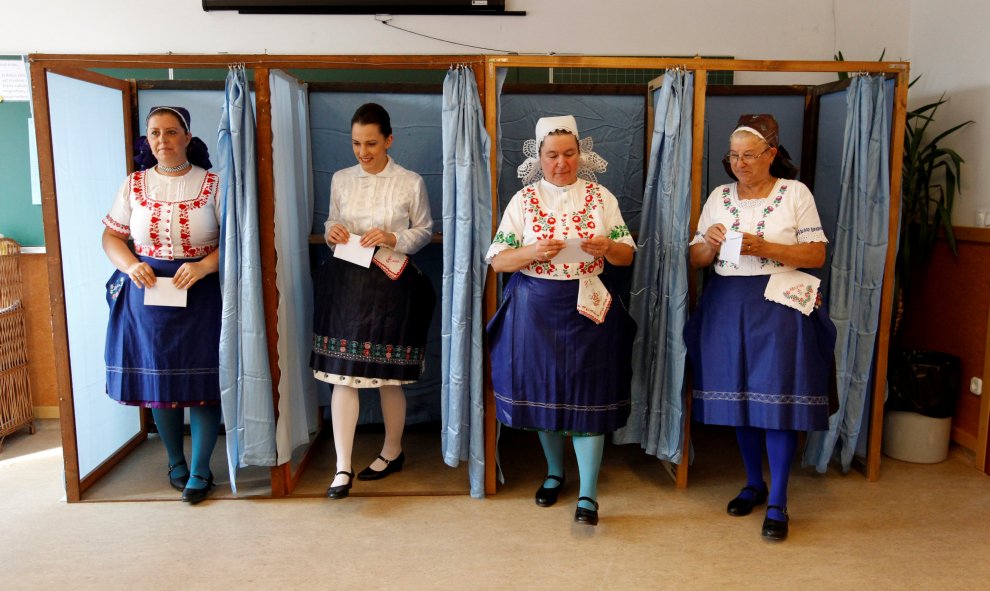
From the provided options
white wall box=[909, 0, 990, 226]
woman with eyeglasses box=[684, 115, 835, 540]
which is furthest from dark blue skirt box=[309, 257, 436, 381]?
white wall box=[909, 0, 990, 226]

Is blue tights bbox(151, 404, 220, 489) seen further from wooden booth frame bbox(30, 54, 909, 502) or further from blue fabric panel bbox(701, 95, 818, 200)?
blue fabric panel bbox(701, 95, 818, 200)

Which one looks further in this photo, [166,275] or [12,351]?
[12,351]

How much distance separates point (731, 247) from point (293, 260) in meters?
1.85

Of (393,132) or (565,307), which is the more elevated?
(393,132)

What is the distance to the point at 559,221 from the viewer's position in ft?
9.51

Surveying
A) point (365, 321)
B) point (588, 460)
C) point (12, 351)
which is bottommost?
point (588, 460)

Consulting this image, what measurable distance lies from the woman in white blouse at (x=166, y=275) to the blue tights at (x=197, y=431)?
4 cm

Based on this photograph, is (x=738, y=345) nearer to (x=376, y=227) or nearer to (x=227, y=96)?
(x=376, y=227)

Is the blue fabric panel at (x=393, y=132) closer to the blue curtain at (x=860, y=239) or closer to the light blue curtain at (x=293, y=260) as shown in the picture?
the light blue curtain at (x=293, y=260)

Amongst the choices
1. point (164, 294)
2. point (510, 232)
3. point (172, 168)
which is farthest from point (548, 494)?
point (172, 168)

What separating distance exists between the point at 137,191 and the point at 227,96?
56cm

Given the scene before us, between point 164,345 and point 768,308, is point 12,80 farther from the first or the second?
point 768,308

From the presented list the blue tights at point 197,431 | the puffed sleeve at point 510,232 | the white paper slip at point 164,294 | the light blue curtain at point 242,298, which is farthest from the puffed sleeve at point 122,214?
the puffed sleeve at point 510,232

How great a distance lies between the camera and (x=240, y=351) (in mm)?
3105
